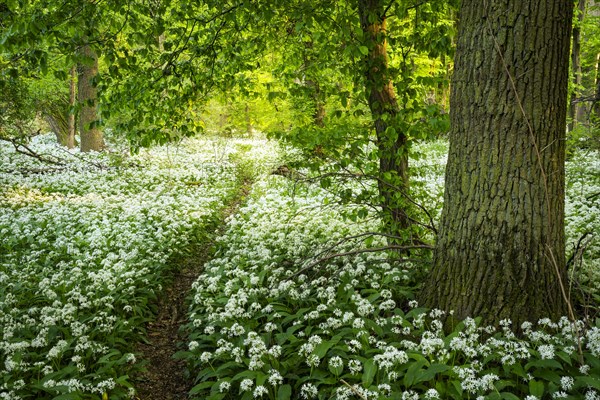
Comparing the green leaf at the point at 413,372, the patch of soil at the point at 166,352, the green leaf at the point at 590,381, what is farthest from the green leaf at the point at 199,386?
the green leaf at the point at 590,381

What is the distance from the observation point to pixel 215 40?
5.92 metres

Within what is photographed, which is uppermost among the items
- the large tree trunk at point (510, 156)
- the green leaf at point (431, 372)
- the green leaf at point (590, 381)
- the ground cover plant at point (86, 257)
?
the large tree trunk at point (510, 156)

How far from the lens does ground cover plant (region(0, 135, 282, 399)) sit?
4.43 meters

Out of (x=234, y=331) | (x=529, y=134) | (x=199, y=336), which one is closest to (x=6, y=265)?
(x=199, y=336)

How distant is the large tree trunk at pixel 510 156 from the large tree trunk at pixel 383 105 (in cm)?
134

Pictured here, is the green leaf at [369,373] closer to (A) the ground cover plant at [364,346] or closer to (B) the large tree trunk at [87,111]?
(A) the ground cover plant at [364,346]

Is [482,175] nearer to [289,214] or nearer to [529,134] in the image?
[529,134]

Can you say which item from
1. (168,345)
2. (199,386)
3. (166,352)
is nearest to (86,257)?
(168,345)

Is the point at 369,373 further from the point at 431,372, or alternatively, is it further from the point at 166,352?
the point at 166,352

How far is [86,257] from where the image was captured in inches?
286

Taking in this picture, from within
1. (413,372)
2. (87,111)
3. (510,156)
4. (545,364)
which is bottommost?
(413,372)

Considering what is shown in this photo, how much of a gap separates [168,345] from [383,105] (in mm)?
4453

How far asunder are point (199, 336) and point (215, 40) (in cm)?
396

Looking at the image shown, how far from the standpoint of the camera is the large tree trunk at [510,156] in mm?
3602
